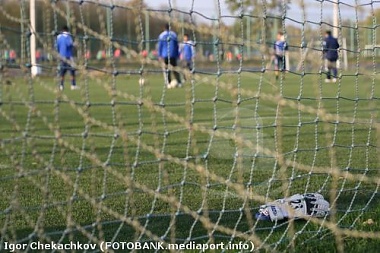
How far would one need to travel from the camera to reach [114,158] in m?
5.95

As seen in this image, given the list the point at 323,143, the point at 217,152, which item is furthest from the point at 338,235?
the point at 323,143

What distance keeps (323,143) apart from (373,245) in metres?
3.68

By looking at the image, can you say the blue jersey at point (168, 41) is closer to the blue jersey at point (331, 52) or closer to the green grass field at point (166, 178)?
the green grass field at point (166, 178)

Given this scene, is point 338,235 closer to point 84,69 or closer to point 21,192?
point 84,69

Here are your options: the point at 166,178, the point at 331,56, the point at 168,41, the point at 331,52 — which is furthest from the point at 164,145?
the point at 331,56

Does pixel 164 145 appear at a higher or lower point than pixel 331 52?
lower

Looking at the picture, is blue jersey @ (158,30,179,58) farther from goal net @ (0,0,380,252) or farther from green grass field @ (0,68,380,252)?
green grass field @ (0,68,380,252)

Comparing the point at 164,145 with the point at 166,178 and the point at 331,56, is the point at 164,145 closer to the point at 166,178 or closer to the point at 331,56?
the point at 166,178

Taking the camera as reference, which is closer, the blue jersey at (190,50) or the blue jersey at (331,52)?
the blue jersey at (190,50)

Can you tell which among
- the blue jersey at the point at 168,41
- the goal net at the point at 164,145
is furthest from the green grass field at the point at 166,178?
the blue jersey at the point at 168,41

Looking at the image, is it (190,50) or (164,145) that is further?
(190,50)

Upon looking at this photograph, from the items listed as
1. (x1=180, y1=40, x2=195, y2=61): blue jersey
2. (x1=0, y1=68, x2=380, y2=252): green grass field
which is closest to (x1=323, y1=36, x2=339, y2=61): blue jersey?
(x1=0, y1=68, x2=380, y2=252): green grass field

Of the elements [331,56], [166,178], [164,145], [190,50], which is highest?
[190,50]

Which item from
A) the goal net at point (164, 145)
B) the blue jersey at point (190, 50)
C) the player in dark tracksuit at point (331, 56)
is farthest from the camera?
the player in dark tracksuit at point (331, 56)
